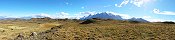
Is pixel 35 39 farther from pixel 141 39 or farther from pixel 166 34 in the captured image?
pixel 166 34

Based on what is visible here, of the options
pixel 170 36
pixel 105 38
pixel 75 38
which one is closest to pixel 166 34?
pixel 170 36

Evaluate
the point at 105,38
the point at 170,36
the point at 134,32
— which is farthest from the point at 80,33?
the point at 170,36

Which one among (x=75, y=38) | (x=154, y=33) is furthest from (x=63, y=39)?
(x=154, y=33)

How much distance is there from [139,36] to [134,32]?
3499 mm

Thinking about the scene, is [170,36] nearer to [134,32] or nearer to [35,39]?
[134,32]

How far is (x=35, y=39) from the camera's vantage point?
40219 millimetres

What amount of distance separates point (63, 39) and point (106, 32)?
337 inches

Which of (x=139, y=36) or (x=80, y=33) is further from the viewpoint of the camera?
(x=80, y=33)

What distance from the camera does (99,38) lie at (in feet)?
119

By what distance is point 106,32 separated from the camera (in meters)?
40.9

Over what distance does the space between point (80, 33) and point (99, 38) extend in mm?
6132

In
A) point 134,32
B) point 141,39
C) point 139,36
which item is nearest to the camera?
Answer: point 141,39

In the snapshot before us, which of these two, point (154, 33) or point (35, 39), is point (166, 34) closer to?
point (154, 33)

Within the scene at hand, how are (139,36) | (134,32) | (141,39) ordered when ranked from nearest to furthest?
(141,39), (139,36), (134,32)
